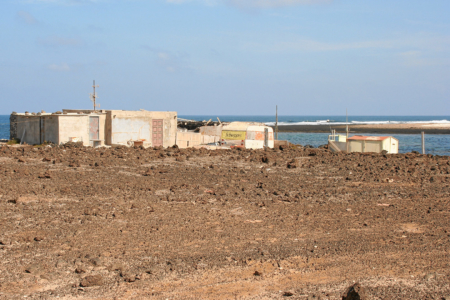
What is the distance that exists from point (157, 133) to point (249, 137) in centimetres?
621

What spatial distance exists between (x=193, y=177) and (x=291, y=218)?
19.2ft

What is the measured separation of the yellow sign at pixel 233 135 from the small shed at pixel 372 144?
283 inches

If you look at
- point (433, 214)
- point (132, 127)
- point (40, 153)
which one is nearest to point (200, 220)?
point (433, 214)

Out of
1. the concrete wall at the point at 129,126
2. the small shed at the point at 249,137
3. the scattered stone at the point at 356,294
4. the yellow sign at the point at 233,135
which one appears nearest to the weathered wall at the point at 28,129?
the concrete wall at the point at 129,126

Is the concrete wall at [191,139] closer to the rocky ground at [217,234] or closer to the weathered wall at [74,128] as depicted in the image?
the weathered wall at [74,128]

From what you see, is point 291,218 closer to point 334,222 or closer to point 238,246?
point 334,222

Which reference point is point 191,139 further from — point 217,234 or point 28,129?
point 217,234

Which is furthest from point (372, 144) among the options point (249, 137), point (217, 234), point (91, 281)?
point (91, 281)

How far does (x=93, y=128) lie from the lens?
2561cm

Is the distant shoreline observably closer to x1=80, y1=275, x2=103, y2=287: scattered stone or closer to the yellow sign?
the yellow sign

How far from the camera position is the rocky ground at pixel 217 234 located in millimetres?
5918

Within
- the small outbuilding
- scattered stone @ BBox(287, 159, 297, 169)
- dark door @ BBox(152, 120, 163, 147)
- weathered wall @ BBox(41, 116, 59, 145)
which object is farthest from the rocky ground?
dark door @ BBox(152, 120, 163, 147)

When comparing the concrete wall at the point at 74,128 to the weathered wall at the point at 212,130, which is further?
the weathered wall at the point at 212,130

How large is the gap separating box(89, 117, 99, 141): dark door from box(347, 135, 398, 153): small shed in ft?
50.2
